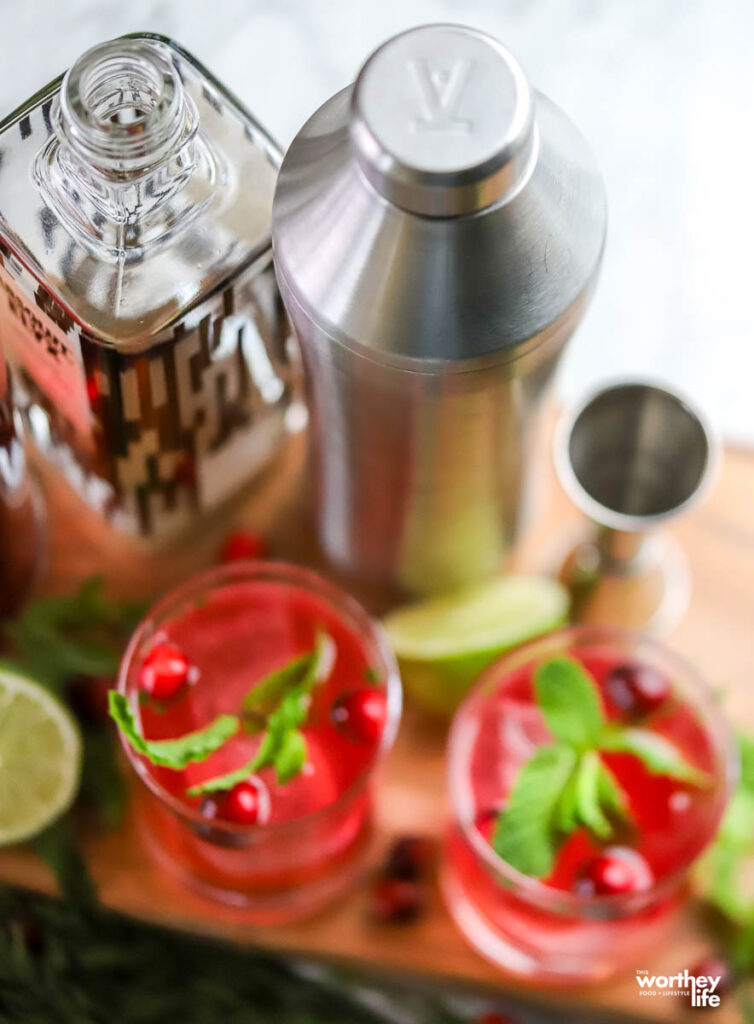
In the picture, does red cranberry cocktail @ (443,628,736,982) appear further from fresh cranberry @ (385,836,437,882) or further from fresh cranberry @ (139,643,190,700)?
fresh cranberry @ (139,643,190,700)

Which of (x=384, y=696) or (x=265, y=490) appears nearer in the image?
(x=384, y=696)

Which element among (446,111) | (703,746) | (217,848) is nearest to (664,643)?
(703,746)

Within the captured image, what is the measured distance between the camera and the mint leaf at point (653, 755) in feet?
2.61

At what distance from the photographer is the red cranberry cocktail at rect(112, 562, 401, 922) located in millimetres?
733

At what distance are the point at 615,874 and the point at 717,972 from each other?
0.35 feet

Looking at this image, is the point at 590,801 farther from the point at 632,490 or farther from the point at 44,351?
the point at 44,351

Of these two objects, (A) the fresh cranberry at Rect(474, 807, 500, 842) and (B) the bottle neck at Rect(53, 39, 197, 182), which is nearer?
(B) the bottle neck at Rect(53, 39, 197, 182)

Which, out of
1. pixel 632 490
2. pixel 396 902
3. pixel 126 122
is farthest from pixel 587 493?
pixel 126 122

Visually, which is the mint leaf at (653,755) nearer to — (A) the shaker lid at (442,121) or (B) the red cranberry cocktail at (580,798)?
(B) the red cranberry cocktail at (580,798)

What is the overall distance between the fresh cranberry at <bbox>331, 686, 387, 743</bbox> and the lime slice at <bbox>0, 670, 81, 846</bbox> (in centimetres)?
16

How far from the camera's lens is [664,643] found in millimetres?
865

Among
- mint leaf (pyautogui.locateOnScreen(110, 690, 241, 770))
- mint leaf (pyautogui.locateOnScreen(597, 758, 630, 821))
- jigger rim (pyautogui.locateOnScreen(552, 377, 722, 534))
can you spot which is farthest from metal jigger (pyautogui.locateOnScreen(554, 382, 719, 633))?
mint leaf (pyautogui.locateOnScreen(110, 690, 241, 770))

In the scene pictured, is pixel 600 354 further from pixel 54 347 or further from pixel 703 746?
pixel 54 347

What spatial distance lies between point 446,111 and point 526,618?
372 mm
